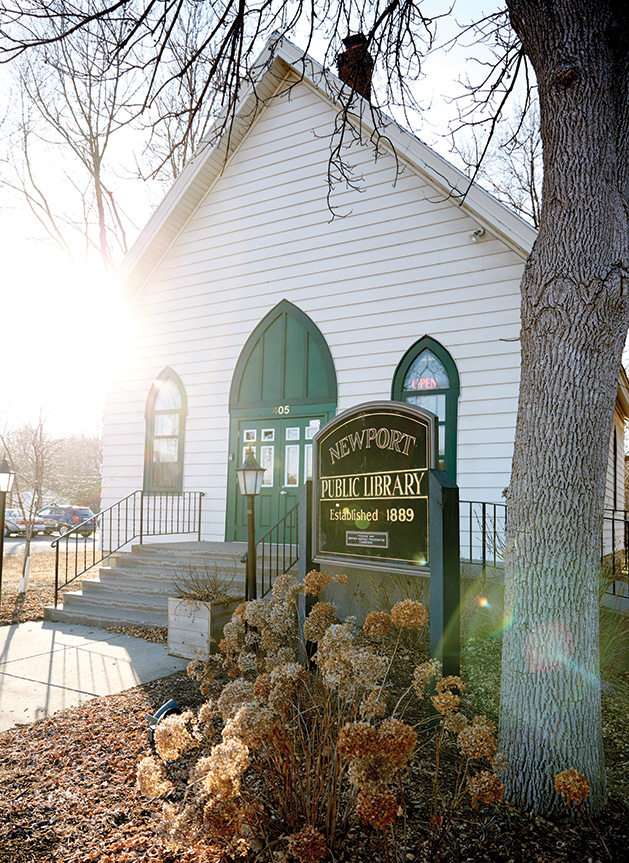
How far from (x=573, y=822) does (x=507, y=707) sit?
56cm

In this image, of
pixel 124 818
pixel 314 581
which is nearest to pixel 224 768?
pixel 124 818

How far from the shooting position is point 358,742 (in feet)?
6.65

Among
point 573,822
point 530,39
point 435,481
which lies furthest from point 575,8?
point 573,822

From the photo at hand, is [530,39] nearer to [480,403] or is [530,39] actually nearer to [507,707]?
[507,707]

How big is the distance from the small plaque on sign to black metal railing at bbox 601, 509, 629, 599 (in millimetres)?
1842

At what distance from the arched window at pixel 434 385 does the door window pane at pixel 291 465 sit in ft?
6.60

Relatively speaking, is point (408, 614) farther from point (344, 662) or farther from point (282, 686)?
point (282, 686)

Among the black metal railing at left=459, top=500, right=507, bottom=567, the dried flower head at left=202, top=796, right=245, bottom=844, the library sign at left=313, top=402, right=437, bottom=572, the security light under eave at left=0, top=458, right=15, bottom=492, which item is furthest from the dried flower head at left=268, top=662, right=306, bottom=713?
the security light under eave at left=0, top=458, right=15, bottom=492

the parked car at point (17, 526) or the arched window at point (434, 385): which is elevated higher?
the arched window at point (434, 385)

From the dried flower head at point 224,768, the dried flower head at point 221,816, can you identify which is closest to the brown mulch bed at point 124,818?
the dried flower head at point 221,816

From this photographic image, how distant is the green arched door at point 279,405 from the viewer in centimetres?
955

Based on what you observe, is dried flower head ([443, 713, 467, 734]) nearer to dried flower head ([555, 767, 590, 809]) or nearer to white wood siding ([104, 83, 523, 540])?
dried flower head ([555, 767, 590, 809])

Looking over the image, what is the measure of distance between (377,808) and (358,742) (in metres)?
0.21

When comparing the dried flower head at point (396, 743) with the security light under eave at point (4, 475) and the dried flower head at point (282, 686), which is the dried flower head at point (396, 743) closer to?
the dried flower head at point (282, 686)
